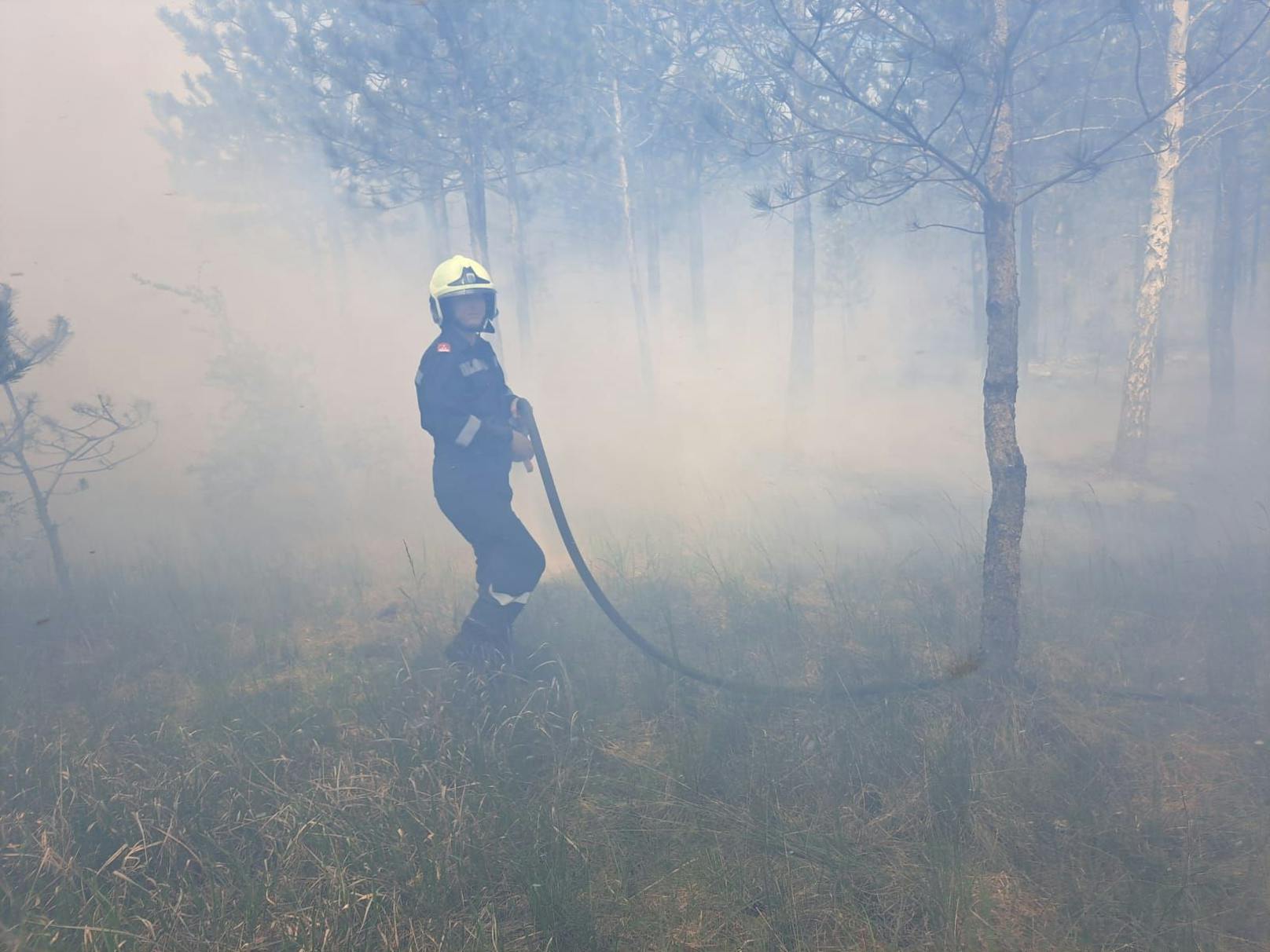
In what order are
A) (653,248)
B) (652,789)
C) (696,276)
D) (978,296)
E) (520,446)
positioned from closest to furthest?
(652,789) → (520,446) → (978,296) → (653,248) → (696,276)

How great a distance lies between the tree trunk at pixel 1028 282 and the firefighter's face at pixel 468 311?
14334 millimetres

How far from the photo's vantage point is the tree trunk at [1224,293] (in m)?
12.7

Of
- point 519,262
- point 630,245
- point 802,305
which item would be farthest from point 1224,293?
point 519,262

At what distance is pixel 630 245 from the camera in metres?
17.8

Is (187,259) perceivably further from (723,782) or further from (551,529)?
(723,782)

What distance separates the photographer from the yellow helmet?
4500 millimetres

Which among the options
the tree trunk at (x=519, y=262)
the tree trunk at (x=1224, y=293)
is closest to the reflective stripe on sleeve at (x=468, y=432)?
the tree trunk at (x=519, y=262)

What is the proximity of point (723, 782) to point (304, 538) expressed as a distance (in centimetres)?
798

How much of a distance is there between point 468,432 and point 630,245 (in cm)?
1442

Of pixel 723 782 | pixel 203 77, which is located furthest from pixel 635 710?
pixel 203 77

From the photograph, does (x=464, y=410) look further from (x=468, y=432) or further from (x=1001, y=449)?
(x=1001, y=449)

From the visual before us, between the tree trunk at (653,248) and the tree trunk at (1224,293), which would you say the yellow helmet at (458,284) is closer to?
the tree trunk at (1224,293)

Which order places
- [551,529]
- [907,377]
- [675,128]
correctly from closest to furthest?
[551,529], [675,128], [907,377]

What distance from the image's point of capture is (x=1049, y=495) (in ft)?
34.3
